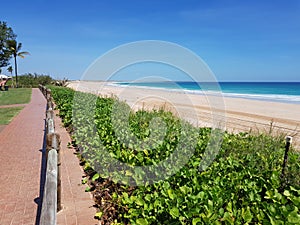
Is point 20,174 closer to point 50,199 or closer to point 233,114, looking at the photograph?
point 50,199

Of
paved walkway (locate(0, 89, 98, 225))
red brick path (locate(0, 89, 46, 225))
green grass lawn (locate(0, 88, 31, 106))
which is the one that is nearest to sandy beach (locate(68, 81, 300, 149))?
red brick path (locate(0, 89, 46, 225))

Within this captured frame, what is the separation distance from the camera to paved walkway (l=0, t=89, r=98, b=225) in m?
3.14

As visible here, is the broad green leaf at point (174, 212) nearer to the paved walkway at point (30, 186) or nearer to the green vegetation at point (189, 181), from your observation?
the green vegetation at point (189, 181)

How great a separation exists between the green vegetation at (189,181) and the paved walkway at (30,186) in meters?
0.22

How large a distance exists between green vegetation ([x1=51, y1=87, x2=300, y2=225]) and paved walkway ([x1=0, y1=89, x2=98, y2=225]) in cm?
22

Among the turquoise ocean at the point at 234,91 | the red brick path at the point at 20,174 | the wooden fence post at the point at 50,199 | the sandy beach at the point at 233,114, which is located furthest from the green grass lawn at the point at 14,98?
the wooden fence post at the point at 50,199

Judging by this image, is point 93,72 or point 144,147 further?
point 93,72

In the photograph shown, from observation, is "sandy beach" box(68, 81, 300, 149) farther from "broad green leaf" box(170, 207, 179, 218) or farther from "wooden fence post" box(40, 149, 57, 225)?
"wooden fence post" box(40, 149, 57, 225)

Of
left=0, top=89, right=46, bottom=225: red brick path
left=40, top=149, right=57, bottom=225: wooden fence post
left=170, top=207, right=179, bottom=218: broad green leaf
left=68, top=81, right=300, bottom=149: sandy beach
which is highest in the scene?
left=40, top=149, right=57, bottom=225: wooden fence post

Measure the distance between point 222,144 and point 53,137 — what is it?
289cm

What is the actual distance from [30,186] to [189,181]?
2766 millimetres

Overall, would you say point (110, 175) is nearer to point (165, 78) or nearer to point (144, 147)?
point (144, 147)

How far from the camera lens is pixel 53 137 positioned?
2992 mm

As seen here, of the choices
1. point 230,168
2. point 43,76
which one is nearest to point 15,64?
point 43,76
